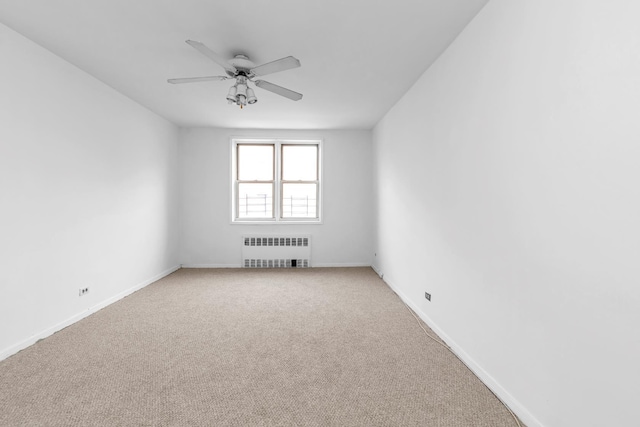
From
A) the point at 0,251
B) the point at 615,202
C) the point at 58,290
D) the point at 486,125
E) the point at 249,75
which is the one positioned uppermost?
the point at 249,75

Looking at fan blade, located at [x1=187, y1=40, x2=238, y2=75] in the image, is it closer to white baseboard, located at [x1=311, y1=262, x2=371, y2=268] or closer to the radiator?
the radiator

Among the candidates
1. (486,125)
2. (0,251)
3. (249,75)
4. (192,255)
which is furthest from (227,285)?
(486,125)

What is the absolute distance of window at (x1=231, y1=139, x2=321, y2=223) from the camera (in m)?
5.67

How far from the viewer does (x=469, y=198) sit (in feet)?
7.32

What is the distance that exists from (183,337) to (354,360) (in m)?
1.47

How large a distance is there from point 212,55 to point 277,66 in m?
0.48

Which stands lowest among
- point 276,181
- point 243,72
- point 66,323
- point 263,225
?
point 66,323

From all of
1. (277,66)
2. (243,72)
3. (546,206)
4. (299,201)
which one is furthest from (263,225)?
(546,206)

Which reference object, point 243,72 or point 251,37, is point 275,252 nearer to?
point 243,72

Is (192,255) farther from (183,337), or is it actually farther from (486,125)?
(486,125)

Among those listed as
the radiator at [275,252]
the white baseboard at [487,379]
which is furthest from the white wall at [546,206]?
the radiator at [275,252]

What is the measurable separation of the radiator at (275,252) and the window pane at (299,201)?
47cm

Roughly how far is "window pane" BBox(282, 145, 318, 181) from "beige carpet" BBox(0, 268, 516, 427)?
2.80 meters

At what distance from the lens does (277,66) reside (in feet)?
7.88
